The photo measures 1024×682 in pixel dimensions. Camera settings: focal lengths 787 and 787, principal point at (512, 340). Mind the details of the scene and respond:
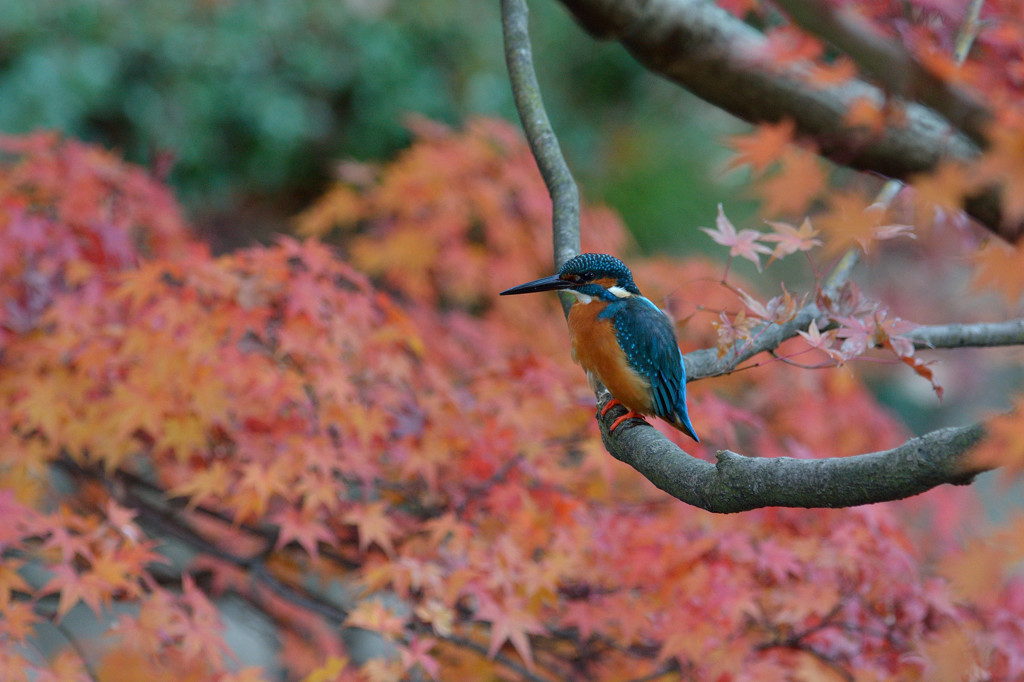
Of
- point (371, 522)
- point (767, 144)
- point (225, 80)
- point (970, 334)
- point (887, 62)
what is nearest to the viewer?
point (887, 62)

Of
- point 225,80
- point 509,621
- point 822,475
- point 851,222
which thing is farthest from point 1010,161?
point 225,80

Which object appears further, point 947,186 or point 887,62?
point 947,186

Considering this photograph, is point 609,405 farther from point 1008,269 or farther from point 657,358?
point 1008,269

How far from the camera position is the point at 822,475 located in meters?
1.21

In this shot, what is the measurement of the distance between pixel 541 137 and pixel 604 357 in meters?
0.60

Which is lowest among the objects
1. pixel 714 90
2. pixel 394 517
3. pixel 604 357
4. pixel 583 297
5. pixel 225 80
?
pixel 394 517

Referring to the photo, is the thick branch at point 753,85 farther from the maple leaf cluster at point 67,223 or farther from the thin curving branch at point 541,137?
the maple leaf cluster at point 67,223

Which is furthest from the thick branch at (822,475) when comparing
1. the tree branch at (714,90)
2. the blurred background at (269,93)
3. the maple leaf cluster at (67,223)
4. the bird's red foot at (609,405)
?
the blurred background at (269,93)

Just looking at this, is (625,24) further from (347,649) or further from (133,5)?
(133,5)

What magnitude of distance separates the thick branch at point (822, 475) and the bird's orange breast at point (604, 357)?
1.50ft

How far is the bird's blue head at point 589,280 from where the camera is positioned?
206 centimetres

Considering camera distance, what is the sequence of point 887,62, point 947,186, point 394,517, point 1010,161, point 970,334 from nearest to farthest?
1. point 1010,161
2. point 887,62
3. point 947,186
4. point 970,334
5. point 394,517

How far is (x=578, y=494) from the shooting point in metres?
2.98

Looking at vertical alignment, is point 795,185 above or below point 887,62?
below
